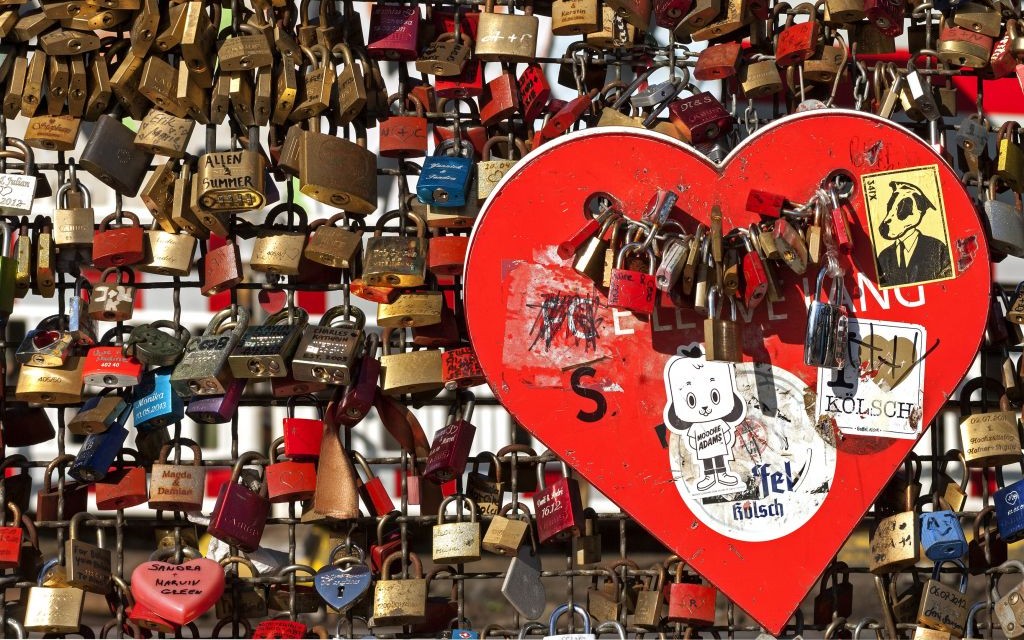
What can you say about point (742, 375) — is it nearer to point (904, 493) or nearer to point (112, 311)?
point (904, 493)

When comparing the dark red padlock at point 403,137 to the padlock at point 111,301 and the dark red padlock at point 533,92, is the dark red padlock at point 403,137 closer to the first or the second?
the dark red padlock at point 533,92

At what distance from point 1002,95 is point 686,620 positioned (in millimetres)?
2191

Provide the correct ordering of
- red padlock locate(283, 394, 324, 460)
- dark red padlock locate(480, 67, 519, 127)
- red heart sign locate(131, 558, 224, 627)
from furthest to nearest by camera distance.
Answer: dark red padlock locate(480, 67, 519, 127), red padlock locate(283, 394, 324, 460), red heart sign locate(131, 558, 224, 627)

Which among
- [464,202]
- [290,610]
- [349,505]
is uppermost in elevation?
[464,202]

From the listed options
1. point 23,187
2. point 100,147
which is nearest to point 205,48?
point 100,147

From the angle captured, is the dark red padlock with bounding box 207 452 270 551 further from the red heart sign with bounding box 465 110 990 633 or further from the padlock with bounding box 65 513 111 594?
the red heart sign with bounding box 465 110 990 633

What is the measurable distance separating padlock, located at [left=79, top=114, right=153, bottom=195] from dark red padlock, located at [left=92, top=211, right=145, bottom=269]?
0.11 ft

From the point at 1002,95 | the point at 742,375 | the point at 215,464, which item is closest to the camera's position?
the point at 742,375

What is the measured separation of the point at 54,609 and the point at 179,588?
289mm

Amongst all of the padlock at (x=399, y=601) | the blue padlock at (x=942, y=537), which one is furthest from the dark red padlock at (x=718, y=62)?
the padlock at (x=399, y=601)

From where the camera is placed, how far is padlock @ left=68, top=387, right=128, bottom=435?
3025mm

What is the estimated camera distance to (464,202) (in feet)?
10.1

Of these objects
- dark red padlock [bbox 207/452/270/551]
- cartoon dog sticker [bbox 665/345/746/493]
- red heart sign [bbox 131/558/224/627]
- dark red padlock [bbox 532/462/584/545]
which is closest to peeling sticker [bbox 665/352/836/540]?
cartoon dog sticker [bbox 665/345/746/493]

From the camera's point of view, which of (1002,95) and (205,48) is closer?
(205,48)
